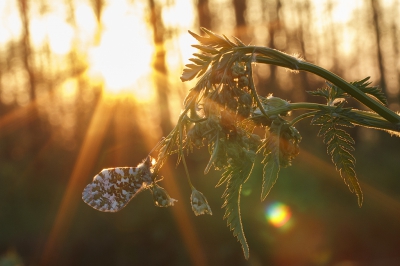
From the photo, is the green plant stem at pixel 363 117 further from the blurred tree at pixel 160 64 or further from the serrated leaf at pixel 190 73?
the blurred tree at pixel 160 64

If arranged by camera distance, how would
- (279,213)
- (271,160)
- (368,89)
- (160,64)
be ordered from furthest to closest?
(160,64)
(279,213)
(368,89)
(271,160)

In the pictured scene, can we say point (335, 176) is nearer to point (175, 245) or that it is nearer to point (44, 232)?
point (175, 245)

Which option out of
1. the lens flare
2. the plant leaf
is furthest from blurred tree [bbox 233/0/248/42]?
the plant leaf

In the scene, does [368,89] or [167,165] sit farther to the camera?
[167,165]

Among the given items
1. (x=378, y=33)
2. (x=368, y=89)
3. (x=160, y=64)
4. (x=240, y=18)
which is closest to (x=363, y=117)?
(x=368, y=89)

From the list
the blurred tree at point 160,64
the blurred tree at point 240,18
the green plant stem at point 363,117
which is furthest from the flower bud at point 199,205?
the blurred tree at point 240,18

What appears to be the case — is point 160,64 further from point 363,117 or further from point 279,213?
point 363,117

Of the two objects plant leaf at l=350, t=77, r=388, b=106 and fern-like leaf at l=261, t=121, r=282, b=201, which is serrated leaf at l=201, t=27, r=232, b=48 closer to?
fern-like leaf at l=261, t=121, r=282, b=201

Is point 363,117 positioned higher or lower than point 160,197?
higher
